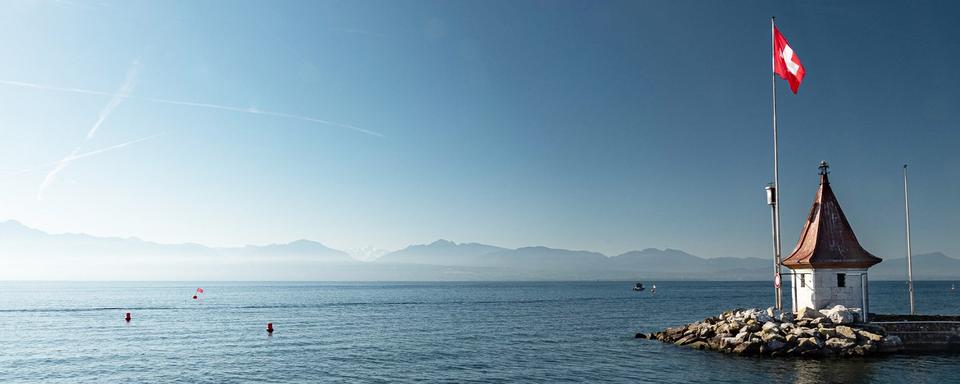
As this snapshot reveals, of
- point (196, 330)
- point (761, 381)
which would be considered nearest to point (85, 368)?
point (196, 330)

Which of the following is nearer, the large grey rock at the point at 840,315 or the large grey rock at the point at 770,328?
the large grey rock at the point at 840,315

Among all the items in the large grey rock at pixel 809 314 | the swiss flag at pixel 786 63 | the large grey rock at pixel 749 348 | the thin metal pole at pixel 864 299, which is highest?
the swiss flag at pixel 786 63

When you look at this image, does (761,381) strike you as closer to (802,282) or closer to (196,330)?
(802,282)

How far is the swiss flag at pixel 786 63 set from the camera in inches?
1517

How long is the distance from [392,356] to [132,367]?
15.8m

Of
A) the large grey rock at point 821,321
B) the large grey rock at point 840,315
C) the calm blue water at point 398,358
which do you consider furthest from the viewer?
the large grey rock at point 821,321

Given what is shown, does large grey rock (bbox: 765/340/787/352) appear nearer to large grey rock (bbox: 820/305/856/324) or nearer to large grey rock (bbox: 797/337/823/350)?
large grey rock (bbox: 797/337/823/350)

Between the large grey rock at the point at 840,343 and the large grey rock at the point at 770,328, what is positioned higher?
the large grey rock at the point at 770,328

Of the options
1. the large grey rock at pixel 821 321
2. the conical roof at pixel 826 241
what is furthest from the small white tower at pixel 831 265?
the large grey rock at pixel 821 321

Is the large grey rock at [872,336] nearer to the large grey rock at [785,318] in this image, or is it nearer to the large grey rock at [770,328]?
the large grey rock at [785,318]

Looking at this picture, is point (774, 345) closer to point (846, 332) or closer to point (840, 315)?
point (846, 332)

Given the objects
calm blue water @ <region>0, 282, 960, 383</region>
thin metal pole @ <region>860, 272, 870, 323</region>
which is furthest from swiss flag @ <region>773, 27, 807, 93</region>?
calm blue water @ <region>0, 282, 960, 383</region>

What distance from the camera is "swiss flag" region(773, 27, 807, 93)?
126 feet

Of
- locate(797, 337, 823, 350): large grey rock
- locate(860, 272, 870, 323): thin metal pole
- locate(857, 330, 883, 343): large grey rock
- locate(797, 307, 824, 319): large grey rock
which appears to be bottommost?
locate(797, 337, 823, 350): large grey rock
